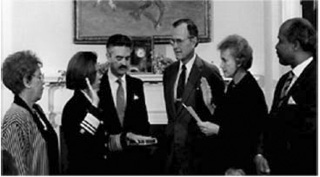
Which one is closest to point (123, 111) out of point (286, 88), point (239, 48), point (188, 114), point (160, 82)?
point (160, 82)

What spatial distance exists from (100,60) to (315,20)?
1.25 m

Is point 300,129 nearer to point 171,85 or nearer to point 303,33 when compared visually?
point 303,33

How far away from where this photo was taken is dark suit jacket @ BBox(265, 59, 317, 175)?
284 centimetres

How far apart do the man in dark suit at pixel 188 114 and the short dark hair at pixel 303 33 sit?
1.52 ft

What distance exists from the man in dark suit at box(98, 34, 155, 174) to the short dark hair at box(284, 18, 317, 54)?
2.95 ft

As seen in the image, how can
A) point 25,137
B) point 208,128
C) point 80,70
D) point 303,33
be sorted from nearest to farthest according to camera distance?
1. point 25,137
2. point 303,33
3. point 208,128
4. point 80,70

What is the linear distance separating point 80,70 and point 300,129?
1310mm

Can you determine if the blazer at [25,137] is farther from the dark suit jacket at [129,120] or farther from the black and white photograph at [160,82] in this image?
the dark suit jacket at [129,120]

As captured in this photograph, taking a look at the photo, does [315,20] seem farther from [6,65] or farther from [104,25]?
[6,65]

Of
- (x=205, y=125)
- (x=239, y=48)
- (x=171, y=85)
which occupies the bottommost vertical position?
(x=205, y=125)

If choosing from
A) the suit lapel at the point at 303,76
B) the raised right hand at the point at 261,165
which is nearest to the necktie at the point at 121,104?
the raised right hand at the point at 261,165

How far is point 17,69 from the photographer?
2889mm

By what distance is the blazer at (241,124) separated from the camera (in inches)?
119

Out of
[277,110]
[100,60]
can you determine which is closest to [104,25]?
[100,60]
